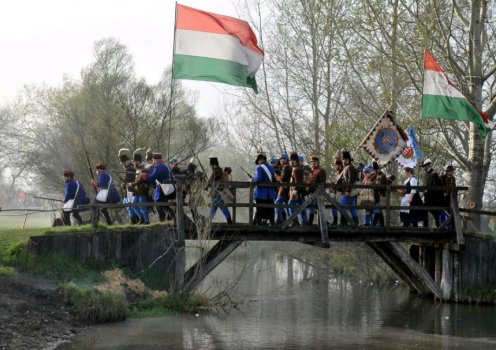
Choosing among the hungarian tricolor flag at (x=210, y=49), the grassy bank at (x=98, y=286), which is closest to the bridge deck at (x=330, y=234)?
the grassy bank at (x=98, y=286)

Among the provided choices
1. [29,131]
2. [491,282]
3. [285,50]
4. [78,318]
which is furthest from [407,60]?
[29,131]

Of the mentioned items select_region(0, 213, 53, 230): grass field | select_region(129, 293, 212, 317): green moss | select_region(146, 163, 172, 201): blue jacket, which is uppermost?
select_region(146, 163, 172, 201): blue jacket

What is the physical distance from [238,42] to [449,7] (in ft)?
32.9

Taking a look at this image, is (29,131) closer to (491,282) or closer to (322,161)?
(322,161)

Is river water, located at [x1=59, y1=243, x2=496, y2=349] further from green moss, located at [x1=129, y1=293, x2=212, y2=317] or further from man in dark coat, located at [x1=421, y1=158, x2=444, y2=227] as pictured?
man in dark coat, located at [x1=421, y1=158, x2=444, y2=227]

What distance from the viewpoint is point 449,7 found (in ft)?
86.4

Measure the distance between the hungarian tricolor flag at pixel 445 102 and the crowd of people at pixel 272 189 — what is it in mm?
1268

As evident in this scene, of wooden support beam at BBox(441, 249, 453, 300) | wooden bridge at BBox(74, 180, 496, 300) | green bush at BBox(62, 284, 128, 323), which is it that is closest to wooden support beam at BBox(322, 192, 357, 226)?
wooden bridge at BBox(74, 180, 496, 300)

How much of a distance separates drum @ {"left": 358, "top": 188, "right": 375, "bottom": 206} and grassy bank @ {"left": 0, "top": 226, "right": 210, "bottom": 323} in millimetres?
4805

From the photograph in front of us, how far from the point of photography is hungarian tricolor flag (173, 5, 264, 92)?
61.5 ft

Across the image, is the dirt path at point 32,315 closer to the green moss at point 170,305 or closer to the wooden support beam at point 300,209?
the green moss at point 170,305

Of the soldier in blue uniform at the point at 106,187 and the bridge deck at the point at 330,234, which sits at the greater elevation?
the soldier in blue uniform at the point at 106,187

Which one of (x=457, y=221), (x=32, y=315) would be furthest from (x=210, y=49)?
(x=457, y=221)

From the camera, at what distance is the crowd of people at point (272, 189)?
785 inches
